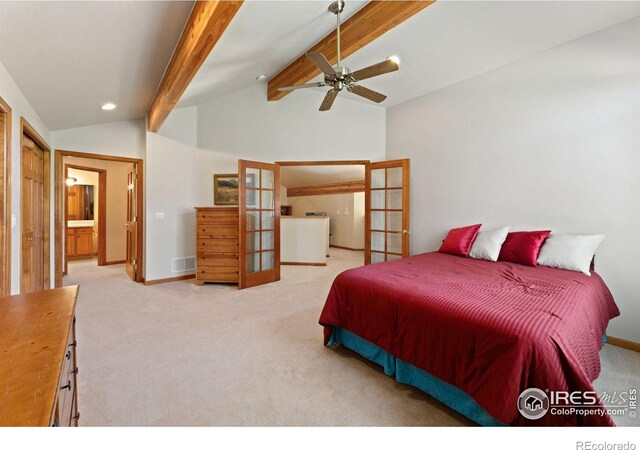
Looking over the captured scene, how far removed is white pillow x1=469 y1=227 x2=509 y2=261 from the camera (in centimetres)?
294

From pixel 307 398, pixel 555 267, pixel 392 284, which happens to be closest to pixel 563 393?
pixel 392 284

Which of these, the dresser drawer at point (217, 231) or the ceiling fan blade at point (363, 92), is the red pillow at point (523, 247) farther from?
the dresser drawer at point (217, 231)

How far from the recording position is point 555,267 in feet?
8.34

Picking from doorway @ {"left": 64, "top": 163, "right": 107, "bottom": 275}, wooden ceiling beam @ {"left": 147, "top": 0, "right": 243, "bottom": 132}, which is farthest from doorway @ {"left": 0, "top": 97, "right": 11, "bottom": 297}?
doorway @ {"left": 64, "top": 163, "right": 107, "bottom": 275}

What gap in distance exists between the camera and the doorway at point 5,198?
6.75 feet

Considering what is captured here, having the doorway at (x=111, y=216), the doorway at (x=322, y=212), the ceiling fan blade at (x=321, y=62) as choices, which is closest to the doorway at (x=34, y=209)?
the doorway at (x=111, y=216)

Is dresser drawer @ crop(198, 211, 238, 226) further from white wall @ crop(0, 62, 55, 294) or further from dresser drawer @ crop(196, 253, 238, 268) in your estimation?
white wall @ crop(0, 62, 55, 294)

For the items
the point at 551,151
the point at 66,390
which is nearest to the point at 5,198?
the point at 66,390

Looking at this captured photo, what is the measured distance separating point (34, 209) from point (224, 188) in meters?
2.39

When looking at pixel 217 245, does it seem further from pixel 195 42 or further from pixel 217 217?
pixel 195 42

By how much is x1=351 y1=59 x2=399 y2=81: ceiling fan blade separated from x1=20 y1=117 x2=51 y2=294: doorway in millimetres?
2942

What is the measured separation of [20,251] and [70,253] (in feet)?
15.7

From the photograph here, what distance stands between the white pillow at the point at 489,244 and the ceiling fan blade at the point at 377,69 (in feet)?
6.51

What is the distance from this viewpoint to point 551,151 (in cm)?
296
